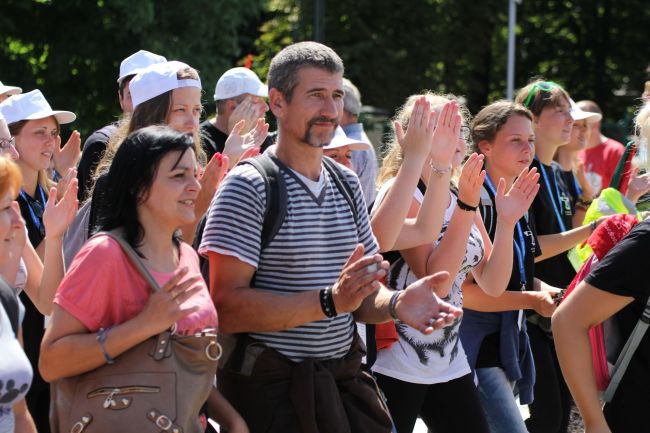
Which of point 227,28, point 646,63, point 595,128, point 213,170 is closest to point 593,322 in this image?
point 213,170

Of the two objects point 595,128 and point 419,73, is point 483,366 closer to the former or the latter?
point 595,128

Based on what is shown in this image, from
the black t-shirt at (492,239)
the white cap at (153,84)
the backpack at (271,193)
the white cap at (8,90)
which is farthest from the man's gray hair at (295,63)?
the white cap at (8,90)

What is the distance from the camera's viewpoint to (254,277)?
3658mm

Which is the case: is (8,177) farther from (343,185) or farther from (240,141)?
(240,141)

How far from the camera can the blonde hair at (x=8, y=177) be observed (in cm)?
330

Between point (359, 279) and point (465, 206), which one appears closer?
point (359, 279)

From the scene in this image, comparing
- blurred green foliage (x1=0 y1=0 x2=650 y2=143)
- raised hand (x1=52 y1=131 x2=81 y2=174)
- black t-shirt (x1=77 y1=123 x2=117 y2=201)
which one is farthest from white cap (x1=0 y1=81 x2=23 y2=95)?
blurred green foliage (x1=0 y1=0 x2=650 y2=143)

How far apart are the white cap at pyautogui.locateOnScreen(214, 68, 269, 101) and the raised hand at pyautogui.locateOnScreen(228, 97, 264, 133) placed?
12.1 inches

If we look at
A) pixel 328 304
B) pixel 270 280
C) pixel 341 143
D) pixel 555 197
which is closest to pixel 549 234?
pixel 555 197

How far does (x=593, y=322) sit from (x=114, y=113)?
1572cm

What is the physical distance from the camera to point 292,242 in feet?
11.9

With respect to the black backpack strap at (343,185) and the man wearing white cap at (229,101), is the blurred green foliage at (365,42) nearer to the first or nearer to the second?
the man wearing white cap at (229,101)

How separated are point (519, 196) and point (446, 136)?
491 millimetres

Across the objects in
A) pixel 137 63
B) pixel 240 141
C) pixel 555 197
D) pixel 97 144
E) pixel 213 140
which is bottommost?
pixel 555 197
